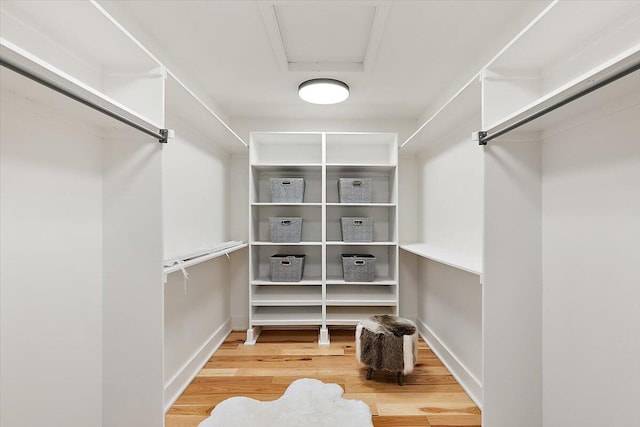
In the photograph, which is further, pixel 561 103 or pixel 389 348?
pixel 389 348

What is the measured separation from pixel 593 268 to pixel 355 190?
1.83 metres

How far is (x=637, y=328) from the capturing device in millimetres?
1019

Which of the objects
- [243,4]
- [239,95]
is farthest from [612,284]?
[239,95]

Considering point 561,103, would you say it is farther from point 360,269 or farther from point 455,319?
point 360,269

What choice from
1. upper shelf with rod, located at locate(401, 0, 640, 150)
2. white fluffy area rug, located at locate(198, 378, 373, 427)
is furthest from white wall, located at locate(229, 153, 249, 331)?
upper shelf with rod, located at locate(401, 0, 640, 150)

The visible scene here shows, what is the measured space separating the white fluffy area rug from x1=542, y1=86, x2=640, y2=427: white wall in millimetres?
1001

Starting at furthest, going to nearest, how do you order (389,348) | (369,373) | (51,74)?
1. (369,373)
2. (389,348)
3. (51,74)

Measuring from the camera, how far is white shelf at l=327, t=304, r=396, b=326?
2723 millimetres

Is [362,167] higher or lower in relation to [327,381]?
higher

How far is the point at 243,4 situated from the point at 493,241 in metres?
1.74

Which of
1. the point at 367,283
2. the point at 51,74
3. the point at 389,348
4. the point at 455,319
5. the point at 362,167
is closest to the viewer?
the point at 51,74

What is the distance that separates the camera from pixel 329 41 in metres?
1.79

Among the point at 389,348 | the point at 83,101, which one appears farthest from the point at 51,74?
the point at 389,348

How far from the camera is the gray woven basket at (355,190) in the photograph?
278 cm
